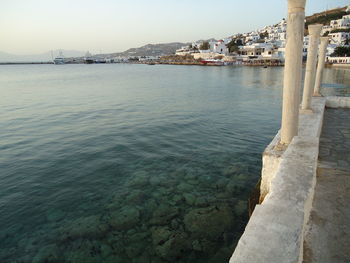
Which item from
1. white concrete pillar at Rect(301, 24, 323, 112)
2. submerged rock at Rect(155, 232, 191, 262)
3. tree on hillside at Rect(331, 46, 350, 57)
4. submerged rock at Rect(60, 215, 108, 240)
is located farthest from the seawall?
tree on hillside at Rect(331, 46, 350, 57)

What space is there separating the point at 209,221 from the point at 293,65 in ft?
14.0

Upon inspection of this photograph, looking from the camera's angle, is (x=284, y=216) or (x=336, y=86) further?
(x=336, y=86)

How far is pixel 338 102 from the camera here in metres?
11.2

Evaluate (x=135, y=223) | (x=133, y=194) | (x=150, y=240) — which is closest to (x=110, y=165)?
(x=133, y=194)

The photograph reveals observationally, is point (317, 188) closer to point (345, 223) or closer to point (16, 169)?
point (345, 223)

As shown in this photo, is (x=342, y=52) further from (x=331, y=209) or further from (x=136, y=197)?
(x=331, y=209)

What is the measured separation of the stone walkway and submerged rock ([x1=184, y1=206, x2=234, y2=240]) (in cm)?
252

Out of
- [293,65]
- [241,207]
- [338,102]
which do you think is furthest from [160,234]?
[338,102]

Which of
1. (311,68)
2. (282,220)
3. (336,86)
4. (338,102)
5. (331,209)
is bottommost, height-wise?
(336,86)

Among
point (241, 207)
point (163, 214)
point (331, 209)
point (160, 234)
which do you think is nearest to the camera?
point (331, 209)

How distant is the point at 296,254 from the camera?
225 cm

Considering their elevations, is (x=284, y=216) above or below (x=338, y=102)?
above

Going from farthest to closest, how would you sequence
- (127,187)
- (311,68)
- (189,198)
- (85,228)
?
(311,68) → (127,187) → (189,198) → (85,228)

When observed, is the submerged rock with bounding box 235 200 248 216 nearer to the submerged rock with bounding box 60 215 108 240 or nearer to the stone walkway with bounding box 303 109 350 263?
the stone walkway with bounding box 303 109 350 263
